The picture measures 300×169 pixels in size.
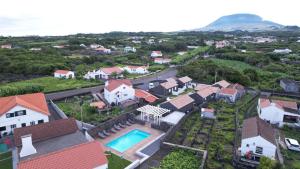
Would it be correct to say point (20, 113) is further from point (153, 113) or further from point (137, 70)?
point (137, 70)

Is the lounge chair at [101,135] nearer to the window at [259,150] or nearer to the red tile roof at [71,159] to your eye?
the red tile roof at [71,159]

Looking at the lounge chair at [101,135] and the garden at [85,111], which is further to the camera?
the garden at [85,111]

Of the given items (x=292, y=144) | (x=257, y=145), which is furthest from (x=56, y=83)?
(x=292, y=144)

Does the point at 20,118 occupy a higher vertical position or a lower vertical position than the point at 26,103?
lower

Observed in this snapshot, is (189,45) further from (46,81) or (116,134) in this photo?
(116,134)

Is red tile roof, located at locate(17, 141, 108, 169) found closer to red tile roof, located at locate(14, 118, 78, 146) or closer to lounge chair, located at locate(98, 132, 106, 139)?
red tile roof, located at locate(14, 118, 78, 146)

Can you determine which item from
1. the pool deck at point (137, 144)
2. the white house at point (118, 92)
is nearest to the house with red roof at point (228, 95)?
the white house at point (118, 92)
